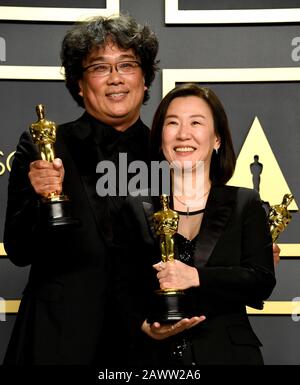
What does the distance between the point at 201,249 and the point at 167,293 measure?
94mm

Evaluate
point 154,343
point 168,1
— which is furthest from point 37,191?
point 168,1

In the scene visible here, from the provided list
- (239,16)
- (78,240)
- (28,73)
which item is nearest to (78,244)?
(78,240)

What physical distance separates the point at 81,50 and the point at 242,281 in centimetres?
60

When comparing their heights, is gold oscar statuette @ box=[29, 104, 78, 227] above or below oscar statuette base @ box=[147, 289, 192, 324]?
above

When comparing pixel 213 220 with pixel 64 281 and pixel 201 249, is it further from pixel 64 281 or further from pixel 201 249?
pixel 64 281

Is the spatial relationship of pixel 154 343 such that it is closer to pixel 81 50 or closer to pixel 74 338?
pixel 74 338

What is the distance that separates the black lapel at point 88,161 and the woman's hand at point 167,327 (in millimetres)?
264

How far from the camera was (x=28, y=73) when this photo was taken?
2070mm

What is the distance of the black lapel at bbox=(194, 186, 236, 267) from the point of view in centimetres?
133

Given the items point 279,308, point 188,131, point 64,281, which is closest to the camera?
point 188,131

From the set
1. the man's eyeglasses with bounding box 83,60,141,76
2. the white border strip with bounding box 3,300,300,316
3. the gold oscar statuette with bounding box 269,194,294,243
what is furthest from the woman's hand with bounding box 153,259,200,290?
the white border strip with bounding box 3,300,300,316

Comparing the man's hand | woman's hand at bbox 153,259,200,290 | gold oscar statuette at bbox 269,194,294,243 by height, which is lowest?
woman's hand at bbox 153,259,200,290

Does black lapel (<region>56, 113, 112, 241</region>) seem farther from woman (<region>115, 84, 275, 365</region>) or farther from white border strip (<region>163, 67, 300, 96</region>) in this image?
white border strip (<region>163, 67, 300, 96</region>)

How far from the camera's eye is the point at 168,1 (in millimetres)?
2076
